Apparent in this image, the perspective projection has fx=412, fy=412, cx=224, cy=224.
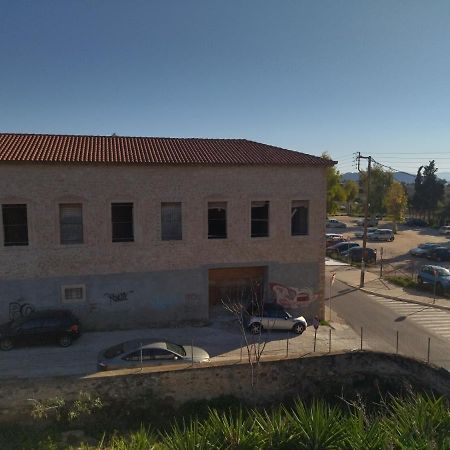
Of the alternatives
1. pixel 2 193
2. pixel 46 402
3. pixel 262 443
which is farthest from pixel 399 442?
pixel 2 193

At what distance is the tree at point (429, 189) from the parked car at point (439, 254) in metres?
37.0

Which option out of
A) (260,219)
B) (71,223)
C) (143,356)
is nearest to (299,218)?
(260,219)

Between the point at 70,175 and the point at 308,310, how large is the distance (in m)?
13.6

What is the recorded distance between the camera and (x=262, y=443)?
9.63 m

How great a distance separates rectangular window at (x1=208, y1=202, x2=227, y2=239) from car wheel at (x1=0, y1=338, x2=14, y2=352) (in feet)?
32.2

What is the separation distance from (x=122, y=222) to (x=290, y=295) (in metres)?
9.34

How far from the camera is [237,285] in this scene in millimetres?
21688

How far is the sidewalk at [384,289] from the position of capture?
26438mm

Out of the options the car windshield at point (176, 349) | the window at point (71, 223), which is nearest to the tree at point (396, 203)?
the window at point (71, 223)

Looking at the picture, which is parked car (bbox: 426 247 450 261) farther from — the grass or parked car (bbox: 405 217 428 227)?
the grass

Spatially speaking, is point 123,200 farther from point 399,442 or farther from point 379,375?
point 399,442

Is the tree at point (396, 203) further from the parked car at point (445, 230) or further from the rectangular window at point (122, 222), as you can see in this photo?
the rectangular window at point (122, 222)

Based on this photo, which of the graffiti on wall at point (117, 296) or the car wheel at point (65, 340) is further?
the graffiti on wall at point (117, 296)

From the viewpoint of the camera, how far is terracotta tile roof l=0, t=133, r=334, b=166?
18.5m
